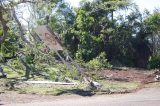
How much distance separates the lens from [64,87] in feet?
45.4

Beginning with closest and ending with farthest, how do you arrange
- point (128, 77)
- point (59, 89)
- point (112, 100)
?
point (112, 100)
point (59, 89)
point (128, 77)

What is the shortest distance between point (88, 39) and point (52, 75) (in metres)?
10.7

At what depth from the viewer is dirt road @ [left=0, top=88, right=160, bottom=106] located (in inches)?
399

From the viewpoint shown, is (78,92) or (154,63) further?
(154,63)

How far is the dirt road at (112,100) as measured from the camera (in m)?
10.1

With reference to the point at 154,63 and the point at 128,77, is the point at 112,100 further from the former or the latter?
the point at 154,63

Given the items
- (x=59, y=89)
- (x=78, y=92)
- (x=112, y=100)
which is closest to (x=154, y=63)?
(x=59, y=89)

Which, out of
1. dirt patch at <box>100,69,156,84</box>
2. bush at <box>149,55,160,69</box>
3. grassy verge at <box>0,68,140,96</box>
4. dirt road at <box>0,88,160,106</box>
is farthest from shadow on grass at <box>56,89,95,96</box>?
bush at <box>149,55,160,69</box>

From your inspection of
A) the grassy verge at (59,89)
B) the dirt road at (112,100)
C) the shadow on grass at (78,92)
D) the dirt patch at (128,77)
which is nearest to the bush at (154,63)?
the dirt patch at (128,77)

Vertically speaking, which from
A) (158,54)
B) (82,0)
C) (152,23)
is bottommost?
(158,54)

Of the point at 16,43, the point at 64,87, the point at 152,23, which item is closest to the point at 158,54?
the point at 152,23

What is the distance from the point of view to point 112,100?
10.9m

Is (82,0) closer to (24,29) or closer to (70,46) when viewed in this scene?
(70,46)

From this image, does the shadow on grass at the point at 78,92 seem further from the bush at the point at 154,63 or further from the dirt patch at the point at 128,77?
the bush at the point at 154,63
